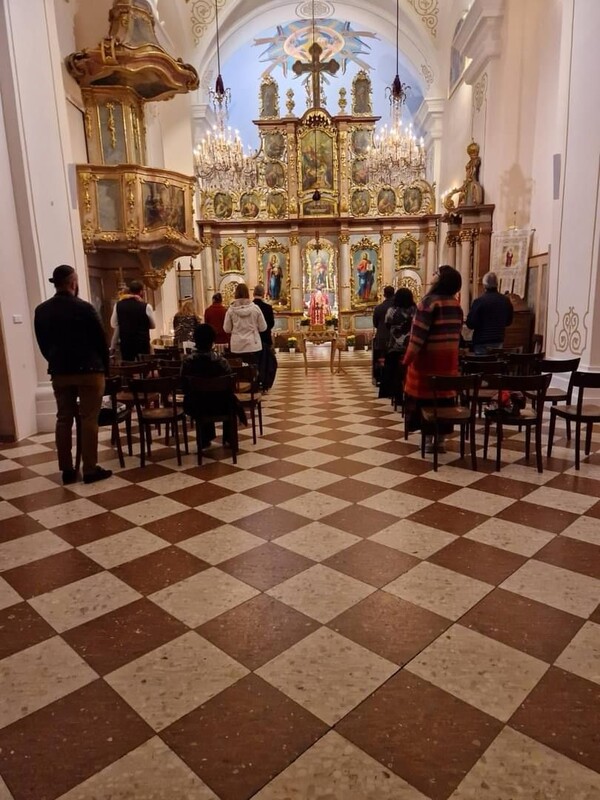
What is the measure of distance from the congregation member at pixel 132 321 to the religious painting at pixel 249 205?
11.4 metres

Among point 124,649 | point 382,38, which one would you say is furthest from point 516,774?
point 382,38

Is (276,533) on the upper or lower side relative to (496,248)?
lower

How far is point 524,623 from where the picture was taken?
7.73 ft

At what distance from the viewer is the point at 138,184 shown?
853 cm

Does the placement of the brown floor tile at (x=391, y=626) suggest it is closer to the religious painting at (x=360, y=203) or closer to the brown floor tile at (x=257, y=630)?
the brown floor tile at (x=257, y=630)

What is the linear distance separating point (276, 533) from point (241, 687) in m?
1.36

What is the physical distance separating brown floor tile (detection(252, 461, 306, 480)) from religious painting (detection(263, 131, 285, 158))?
15.0 m

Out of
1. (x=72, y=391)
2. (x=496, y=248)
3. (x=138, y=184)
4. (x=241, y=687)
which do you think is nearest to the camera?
(x=241, y=687)

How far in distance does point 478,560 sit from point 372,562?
1.93 feet

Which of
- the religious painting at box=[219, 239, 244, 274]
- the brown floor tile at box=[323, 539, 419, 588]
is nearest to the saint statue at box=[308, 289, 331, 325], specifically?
the religious painting at box=[219, 239, 244, 274]

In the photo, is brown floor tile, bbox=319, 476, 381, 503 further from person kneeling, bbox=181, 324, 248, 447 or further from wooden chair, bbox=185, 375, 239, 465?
person kneeling, bbox=181, 324, 248, 447

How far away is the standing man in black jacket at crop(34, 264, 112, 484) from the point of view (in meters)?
4.14

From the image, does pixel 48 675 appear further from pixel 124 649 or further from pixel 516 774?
pixel 516 774

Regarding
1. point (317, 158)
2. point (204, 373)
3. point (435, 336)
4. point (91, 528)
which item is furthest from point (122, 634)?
point (317, 158)
